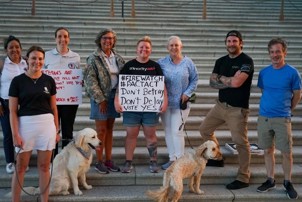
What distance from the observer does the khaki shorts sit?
13.7 feet

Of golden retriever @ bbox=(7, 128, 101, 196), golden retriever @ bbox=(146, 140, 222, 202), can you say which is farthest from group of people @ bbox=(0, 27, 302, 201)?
golden retriever @ bbox=(146, 140, 222, 202)

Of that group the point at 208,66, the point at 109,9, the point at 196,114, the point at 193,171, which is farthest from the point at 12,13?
the point at 193,171

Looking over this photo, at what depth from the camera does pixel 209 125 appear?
473 centimetres

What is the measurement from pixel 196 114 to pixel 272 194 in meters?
2.19

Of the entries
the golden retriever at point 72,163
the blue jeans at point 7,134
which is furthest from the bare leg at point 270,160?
the blue jeans at point 7,134

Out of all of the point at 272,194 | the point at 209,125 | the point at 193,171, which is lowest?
the point at 272,194

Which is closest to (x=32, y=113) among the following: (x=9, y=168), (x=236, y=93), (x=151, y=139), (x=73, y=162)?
(x=73, y=162)

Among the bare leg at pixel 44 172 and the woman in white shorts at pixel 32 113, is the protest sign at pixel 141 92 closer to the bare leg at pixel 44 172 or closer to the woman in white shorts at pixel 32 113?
the woman in white shorts at pixel 32 113

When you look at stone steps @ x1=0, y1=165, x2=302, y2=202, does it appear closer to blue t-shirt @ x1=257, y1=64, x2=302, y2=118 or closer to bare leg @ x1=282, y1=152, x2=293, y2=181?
bare leg @ x1=282, y1=152, x2=293, y2=181

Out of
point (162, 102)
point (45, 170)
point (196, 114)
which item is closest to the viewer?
point (45, 170)

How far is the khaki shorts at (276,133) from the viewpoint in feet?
13.7

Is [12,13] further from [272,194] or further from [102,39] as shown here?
[272,194]

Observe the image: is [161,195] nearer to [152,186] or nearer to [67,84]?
[152,186]

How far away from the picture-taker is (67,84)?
464 centimetres
